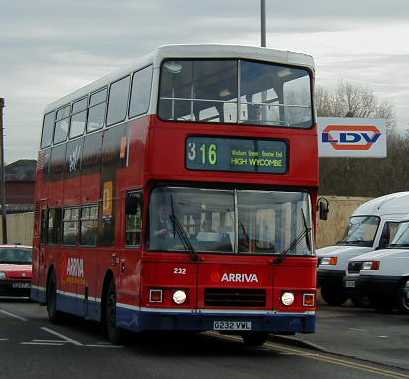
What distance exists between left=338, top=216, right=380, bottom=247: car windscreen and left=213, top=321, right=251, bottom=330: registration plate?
12406 mm

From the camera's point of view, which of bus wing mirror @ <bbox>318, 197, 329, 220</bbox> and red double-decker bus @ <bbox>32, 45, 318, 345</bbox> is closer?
red double-decker bus @ <bbox>32, 45, 318, 345</bbox>

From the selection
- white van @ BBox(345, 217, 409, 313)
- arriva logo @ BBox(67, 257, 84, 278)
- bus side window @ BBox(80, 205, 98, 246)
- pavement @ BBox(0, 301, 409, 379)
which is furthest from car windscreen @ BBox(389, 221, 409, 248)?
bus side window @ BBox(80, 205, 98, 246)

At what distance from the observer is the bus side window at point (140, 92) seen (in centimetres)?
1492

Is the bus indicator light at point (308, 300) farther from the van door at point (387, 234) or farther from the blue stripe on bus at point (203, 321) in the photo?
the van door at point (387, 234)

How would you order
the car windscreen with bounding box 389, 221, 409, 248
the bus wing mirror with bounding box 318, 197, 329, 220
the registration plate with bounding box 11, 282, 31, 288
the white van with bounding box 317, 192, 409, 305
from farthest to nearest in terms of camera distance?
the registration plate with bounding box 11, 282, 31, 288 < the white van with bounding box 317, 192, 409, 305 < the car windscreen with bounding box 389, 221, 409, 248 < the bus wing mirror with bounding box 318, 197, 329, 220

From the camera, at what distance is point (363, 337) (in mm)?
18078

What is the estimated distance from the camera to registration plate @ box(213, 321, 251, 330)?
14195 mm

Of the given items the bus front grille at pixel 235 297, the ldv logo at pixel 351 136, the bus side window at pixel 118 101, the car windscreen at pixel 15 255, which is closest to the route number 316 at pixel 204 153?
the bus front grille at pixel 235 297

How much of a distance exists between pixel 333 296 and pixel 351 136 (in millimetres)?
14235

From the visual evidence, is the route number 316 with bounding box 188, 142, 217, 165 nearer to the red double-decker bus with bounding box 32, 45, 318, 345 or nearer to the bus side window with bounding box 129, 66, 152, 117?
the red double-decker bus with bounding box 32, 45, 318, 345

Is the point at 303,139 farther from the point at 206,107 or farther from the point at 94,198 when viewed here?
the point at 94,198

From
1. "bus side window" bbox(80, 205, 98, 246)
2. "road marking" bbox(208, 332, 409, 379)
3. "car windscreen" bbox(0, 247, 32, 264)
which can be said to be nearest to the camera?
"road marking" bbox(208, 332, 409, 379)

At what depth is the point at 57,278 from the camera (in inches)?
796

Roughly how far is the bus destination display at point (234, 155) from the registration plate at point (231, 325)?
6.60ft
